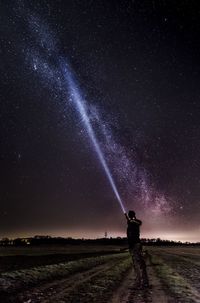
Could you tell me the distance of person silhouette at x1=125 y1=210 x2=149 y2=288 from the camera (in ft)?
34.6

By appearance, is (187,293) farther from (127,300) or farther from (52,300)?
(52,300)

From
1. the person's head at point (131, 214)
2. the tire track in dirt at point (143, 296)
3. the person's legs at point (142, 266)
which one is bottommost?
the tire track in dirt at point (143, 296)

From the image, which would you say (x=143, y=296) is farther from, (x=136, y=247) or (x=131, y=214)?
(x=131, y=214)

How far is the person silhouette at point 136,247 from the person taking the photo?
415 inches

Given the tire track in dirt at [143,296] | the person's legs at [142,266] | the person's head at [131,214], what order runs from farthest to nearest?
the person's head at [131,214] → the person's legs at [142,266] → the tire track in dirt at [143,296]

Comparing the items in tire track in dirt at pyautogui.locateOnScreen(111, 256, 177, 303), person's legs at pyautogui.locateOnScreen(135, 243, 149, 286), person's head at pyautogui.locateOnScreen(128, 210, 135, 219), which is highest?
person's head at pyautogui.locateOnScreen(128, 210, 135, 219)

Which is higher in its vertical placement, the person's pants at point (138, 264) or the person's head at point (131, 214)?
the person's head at point (131, 214)

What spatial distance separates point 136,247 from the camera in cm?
1073

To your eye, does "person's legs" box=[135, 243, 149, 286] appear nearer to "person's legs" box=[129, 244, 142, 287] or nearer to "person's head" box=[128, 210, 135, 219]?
"person's legs" box=[129, 244, 142, 287]

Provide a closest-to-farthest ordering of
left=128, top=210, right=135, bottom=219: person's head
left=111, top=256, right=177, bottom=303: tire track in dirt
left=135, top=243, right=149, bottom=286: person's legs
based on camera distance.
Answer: left=111, top=256, right=177, bottom=303: tire track in dirt
left=135, top=243, right=149, bottom=286: person's legs
left=128, top=210, right=135, bottom=219: person's head

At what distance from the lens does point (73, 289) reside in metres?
10.5

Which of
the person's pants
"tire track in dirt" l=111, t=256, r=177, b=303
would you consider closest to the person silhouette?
the person's pants

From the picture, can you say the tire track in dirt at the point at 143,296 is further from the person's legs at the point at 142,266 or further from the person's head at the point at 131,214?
the person's head at the point at 131,214

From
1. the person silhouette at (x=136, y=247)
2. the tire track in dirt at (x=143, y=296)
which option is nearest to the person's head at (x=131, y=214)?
the person silhouette at (x=136, y=247)
